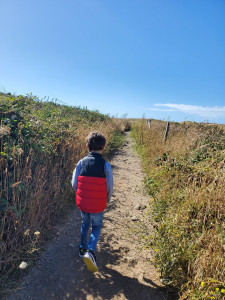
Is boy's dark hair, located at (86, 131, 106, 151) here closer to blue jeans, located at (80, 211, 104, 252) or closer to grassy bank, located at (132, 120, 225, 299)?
blue jeans, located at (80, 211, 104, 252)

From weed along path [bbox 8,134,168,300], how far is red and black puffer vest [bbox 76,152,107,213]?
33.5 inches

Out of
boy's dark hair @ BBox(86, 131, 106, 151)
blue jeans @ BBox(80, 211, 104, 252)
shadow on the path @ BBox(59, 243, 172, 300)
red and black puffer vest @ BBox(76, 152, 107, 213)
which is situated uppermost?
boy's dark hair @ BBox(86, 131, 106, 151)

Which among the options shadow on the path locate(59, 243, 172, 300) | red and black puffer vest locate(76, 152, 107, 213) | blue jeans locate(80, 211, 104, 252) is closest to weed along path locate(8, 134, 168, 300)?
shadow on the path locate(59, 243, 172, 300)

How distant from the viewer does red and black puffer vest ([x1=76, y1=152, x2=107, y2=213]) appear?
2424 mm

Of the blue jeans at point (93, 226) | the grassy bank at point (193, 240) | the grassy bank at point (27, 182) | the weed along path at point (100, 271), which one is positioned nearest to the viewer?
the grassy bank at point (193, 240)

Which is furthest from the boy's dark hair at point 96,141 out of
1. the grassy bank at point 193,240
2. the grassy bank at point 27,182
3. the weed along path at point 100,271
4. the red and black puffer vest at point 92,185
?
the weed along path at point 100,271

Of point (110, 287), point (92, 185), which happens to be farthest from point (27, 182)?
point (110, 287)

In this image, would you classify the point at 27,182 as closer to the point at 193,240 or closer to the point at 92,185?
the point at 92,185

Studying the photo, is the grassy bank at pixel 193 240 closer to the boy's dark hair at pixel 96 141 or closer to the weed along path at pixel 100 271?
the weed along path at pixel 100 271

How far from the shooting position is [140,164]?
812 cm

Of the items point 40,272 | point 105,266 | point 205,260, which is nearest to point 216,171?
point 205,260

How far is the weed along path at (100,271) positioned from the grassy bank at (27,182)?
257 mm

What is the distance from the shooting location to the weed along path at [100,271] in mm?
2203

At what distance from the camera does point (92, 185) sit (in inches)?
95.3
